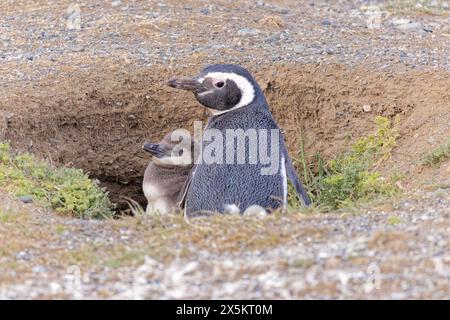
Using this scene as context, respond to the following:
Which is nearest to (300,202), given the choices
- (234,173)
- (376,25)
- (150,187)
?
(234,173)

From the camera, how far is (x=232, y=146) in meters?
6.00

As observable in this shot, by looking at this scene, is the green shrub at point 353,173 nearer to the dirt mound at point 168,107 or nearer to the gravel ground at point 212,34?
the dirt mound at point 168,107

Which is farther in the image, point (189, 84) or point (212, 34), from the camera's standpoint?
point (212, 34)

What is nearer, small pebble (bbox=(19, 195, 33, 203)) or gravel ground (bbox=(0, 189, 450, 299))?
gravel ground (bbox=(0, 189, 450, 299))

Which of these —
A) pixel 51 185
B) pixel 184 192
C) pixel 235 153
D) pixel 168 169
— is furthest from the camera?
pixel 168 169

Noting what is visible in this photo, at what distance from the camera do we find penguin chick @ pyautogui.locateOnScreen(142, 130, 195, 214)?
6.87 m

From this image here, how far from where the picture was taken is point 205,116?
25.9ft

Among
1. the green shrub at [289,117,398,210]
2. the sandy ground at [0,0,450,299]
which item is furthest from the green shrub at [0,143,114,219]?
the green shrub at [289,117,398,210]

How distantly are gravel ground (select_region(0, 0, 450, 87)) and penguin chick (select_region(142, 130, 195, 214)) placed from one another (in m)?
0.94

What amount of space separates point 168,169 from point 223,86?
1117mm

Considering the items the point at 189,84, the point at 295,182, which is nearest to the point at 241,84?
the point at 189,84

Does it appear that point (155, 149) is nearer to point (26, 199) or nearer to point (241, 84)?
point (241, 84)

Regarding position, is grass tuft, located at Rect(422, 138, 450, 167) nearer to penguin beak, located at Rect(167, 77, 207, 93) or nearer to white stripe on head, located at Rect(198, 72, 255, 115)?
white stripe on head, located at Rect(198, 72, 255, 115)
